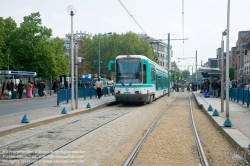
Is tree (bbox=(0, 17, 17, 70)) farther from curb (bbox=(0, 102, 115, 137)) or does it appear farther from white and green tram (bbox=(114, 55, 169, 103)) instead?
curb (bbox=(0, 102, 115, 137))

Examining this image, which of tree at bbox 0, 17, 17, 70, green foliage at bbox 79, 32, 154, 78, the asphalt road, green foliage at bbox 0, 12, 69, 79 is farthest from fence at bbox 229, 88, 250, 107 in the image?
green foliage at bbox 79, 32, 154, 78

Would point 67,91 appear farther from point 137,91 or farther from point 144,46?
point 144,46

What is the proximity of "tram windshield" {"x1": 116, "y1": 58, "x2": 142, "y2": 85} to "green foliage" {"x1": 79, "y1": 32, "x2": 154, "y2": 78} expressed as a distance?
3906 cm

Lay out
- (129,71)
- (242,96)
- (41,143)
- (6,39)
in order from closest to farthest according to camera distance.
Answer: (41,143), (242,96), (129,71), (6,39)

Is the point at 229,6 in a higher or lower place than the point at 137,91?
higher

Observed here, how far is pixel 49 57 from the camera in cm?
3812

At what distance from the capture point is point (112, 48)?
63188 mm

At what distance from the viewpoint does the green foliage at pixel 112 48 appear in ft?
202

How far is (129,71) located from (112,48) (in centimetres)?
4368

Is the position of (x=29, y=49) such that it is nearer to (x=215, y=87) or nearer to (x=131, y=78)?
(x=131, y=78)

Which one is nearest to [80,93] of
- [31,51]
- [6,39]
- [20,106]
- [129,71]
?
[20,106]

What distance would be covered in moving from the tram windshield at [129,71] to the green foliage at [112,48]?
3906 centimetres

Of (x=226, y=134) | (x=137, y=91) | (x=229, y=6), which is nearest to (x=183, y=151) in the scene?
(x=226, y=134)

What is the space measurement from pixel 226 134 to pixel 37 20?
34.0m
